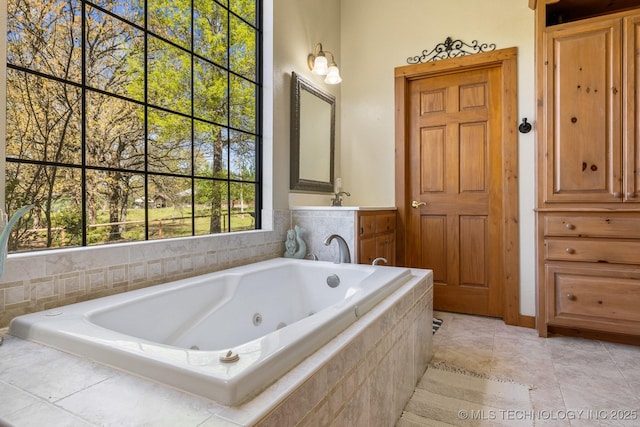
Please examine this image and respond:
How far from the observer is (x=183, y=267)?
1764 millimetres

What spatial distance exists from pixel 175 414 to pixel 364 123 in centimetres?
295

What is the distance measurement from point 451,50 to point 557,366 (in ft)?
7.89

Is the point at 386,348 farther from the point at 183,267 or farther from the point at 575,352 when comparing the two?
the point at 575,352

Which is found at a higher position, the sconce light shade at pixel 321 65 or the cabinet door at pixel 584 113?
the sconce light shade at pixel 321 65

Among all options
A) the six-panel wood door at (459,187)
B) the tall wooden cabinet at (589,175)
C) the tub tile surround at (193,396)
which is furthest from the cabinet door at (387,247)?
the tub tile surround at (193,396)

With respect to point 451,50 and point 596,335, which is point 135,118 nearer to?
point 451,50

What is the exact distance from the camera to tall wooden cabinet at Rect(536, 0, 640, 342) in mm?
2150

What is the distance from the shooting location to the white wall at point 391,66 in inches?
104

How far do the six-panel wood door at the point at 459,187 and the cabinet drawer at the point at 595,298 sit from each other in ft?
1.67

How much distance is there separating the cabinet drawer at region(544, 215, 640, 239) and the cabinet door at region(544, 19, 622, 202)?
0.40 ft

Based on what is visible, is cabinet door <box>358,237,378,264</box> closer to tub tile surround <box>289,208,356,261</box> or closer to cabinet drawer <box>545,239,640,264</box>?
tub tile surround <box>289,208,356,261</box>

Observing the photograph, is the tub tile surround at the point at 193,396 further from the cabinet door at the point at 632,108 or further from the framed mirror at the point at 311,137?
the cabinet door at the point at 632,108

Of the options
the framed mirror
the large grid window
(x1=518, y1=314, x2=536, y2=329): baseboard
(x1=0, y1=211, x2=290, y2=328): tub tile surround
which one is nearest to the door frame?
(x1=518, y1=314, x2=536, y2=329): baseboard

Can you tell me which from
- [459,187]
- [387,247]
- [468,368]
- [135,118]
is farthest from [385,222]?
[135,118]
